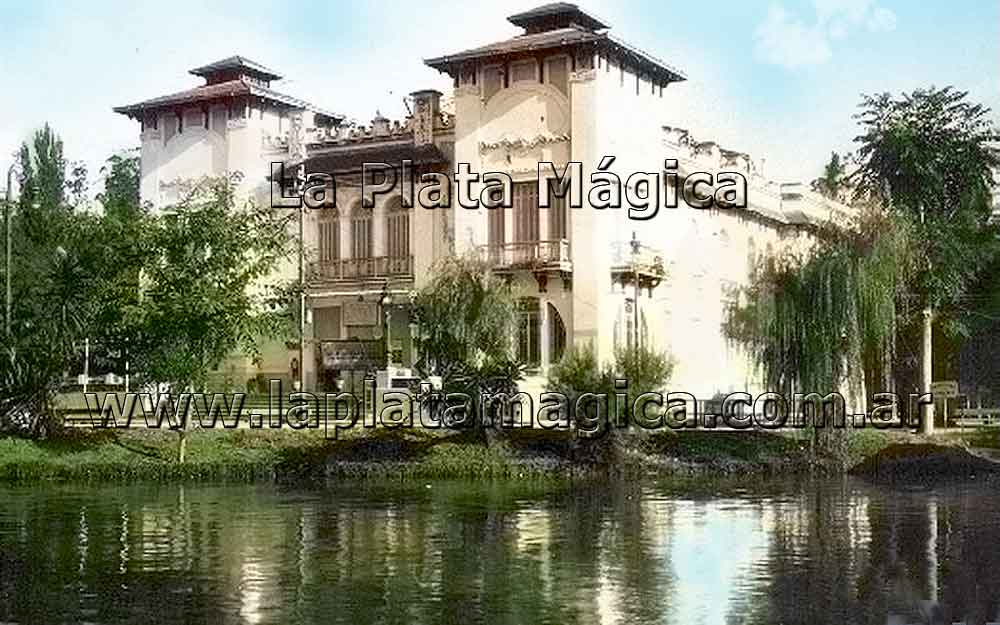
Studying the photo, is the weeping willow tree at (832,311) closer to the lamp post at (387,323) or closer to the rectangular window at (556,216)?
the rectangular window at (556,216)

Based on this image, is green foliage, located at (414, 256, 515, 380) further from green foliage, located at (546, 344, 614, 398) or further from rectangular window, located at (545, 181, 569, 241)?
rectangular window, located at (545, 181, 569, 241)

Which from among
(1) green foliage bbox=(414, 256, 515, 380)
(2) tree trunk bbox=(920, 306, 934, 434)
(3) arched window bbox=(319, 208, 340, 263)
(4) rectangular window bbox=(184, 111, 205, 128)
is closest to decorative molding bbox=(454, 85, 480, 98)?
(3) arched window bbox=(319, 208, 340, 263)

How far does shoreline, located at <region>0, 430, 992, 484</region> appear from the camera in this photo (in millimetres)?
31969

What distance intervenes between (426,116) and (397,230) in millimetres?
3362

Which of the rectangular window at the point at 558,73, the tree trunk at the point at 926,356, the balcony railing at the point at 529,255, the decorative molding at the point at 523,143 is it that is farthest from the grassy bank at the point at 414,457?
the rectangular window at the point at 558,73

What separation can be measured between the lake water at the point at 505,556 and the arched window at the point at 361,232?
50.4 feet

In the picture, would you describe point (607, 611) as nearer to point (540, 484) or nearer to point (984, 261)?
point (540, 484)

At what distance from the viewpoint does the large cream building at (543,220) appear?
3900cm

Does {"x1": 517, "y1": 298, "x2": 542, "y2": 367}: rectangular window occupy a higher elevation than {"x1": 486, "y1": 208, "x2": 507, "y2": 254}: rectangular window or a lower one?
lower

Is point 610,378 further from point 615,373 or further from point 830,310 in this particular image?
point 830,310

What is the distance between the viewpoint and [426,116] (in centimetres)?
4169

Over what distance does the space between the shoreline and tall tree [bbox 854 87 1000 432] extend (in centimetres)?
663

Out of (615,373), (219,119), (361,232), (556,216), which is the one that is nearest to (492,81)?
(556,216)

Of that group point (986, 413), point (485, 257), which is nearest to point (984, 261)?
point (986, 413)
